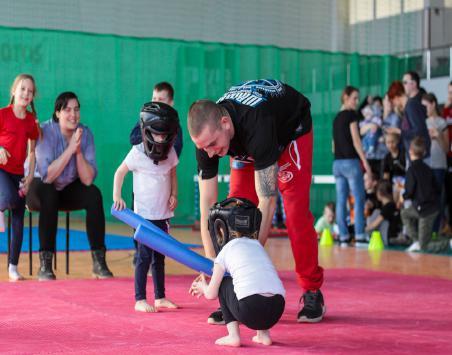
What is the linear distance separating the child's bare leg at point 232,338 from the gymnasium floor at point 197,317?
0.05 meters

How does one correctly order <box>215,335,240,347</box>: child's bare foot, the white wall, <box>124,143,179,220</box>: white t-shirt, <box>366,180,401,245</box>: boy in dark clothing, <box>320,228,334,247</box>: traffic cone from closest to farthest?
Result: 1. <box>215,335,240,347</box>: child's bare foot
2. <box>124,143,179,220</box>: white t-shirt
3. <box>320,228,334,247</box>: traffic cone
4. <box>366,180,401,245</box>: boy in dark clothing
5. the white wall

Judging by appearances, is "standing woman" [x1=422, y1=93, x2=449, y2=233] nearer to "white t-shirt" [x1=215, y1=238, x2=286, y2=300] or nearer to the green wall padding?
the green wall padding

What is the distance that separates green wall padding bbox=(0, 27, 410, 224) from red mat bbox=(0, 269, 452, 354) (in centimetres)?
572

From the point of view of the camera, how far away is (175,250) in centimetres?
343

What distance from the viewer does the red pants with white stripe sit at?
403cm

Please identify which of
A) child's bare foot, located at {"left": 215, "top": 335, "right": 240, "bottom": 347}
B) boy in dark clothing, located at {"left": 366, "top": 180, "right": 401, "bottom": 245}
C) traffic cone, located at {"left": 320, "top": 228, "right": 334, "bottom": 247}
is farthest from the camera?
boy in dark clothing, located at {"left": 366, "top": 180, "right": 401, "bottom": 245}

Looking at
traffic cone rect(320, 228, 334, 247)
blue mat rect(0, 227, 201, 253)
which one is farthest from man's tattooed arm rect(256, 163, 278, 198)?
traffic cone rect(320, 228, 334, 247)

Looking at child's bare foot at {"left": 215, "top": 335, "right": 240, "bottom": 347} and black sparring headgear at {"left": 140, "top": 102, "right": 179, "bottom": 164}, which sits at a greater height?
black sparring headgear at {"left": 140, "top": 102, "right": 179, "bottom": 164}

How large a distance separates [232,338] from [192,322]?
2.10ft

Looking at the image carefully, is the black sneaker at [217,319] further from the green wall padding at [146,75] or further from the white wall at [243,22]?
the white wall at [243,22]

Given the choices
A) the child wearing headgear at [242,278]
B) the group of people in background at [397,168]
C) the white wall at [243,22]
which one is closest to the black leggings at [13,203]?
the child wearing headgear at [242,278]

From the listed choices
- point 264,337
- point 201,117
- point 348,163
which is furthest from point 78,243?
point 201,117

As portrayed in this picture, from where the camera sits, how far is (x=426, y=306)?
4.47 m

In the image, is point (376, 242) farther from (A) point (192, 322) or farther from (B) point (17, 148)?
(A) point (192, 322)
